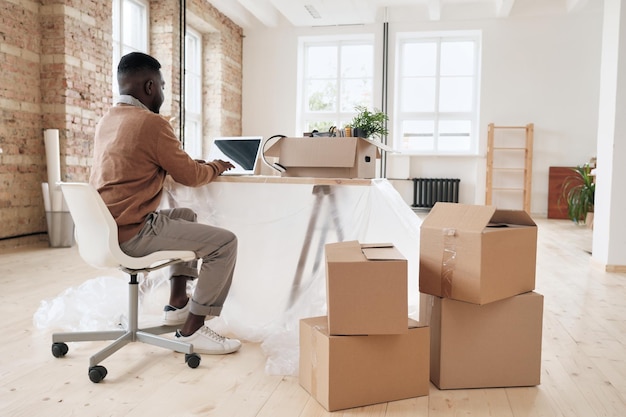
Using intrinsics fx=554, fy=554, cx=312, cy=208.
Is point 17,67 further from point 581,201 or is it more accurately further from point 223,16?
point 581,201

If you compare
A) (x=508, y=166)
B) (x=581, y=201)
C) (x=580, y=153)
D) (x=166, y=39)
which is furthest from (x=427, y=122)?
(x=166, y=39)

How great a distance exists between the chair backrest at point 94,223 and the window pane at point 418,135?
8737 millimetres

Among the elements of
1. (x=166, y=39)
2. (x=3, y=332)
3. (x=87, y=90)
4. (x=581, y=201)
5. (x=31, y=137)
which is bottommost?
(x=3, y=332)

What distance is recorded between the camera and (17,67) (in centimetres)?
535

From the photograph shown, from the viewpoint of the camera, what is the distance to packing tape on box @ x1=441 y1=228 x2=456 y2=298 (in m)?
1.88

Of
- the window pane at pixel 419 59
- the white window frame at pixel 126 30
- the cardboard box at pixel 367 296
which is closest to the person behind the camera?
the cardboard box at pixel 367 296

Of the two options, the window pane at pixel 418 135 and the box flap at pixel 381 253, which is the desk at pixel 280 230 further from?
the window pane at pixel 418 135

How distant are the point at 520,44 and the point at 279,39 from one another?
4363mm

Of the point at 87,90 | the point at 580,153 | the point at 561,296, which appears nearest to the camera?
the point at 561,296

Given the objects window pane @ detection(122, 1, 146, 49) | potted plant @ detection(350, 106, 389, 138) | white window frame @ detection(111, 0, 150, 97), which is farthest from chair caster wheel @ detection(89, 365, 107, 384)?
window pane @ detection(122, 1, 146, 49)

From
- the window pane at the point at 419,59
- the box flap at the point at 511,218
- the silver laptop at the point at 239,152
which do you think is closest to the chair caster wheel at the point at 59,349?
the silver laptop at the point at 239,152

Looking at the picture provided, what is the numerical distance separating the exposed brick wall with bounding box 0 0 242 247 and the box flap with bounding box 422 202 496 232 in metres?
4.63

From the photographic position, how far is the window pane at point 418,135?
33.6ft

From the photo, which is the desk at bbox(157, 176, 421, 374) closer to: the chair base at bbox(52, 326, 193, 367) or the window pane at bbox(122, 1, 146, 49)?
the chair base at bbox(52, 326, 193, 367)
